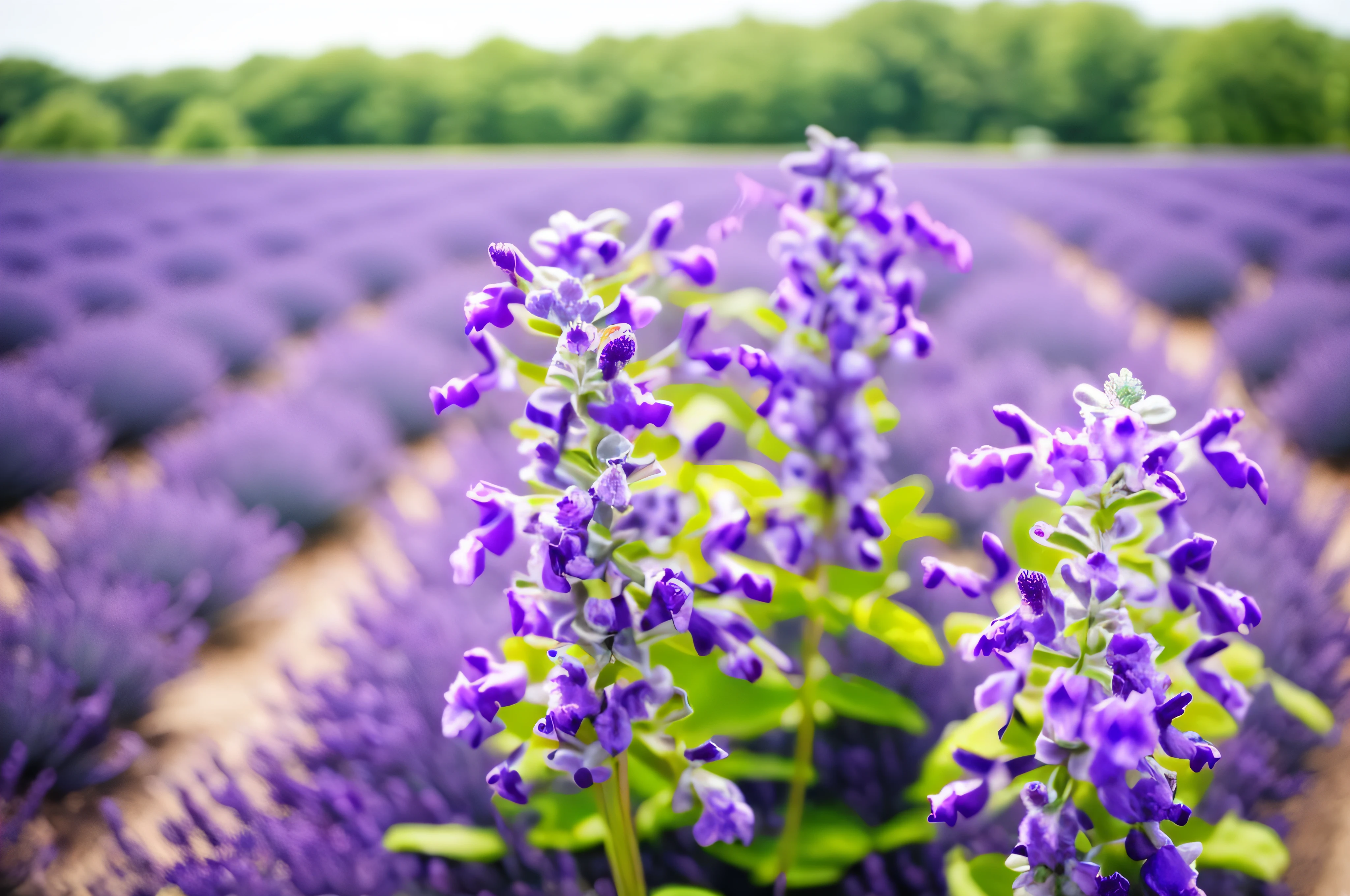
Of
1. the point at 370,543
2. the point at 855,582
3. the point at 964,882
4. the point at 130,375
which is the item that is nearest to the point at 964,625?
the point at 855,582

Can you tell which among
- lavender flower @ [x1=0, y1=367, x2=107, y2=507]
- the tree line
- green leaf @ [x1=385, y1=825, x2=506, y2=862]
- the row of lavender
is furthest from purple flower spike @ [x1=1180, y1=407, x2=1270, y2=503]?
the tree line

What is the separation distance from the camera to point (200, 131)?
29625 millimetres

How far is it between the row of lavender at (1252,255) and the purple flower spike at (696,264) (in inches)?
131

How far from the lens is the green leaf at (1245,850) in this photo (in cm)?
91

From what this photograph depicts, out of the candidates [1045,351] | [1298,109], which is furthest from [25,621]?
[1298,109]

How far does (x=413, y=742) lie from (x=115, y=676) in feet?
3.11

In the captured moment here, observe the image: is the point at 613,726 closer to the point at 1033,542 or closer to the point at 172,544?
the point at 1033,542

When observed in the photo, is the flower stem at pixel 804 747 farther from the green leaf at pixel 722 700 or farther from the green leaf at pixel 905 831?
the green leaf at pixel 905 831

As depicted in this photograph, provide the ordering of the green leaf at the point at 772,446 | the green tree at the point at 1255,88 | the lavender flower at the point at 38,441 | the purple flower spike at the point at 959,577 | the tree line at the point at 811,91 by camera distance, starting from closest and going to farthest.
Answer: the purple flower spike at the point at 959,577 < the green leaf at the point at 772,446 < the lavender flower at the point at 38,441 < the green tree at the point at 1255,88 < the tree line at the point at 811,91

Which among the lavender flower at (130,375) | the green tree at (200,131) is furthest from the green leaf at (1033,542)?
the green tree at (200,131)

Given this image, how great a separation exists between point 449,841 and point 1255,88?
3605cm

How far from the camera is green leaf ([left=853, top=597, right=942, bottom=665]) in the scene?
858mm

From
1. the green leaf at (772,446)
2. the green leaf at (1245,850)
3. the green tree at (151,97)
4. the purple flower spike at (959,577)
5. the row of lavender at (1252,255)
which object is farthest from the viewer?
the green tree at (151,97)

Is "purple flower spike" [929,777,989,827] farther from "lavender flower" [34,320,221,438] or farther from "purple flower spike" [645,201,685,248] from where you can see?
"lavender flower" [34,320,221,438]
